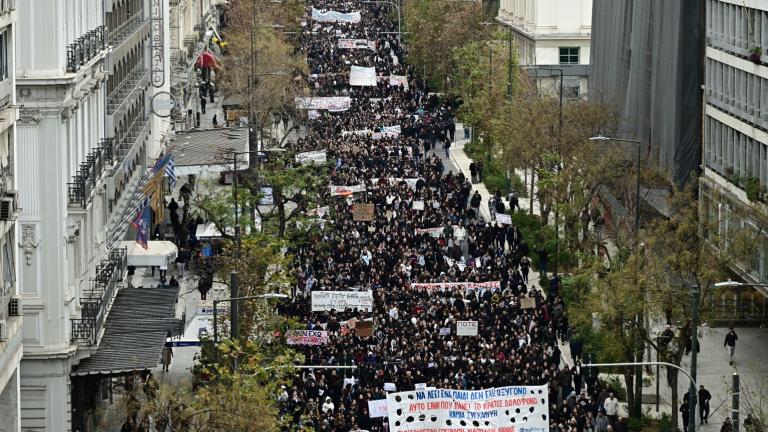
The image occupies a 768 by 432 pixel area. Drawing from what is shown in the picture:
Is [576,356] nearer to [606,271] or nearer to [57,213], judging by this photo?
[606,271]

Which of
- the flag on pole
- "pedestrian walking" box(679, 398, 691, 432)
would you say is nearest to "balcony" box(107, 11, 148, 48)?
the flag on pole

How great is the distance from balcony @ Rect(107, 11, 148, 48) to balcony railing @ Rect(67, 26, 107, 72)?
4.47 meters

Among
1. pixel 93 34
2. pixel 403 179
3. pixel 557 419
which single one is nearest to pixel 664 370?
pixel 557 419

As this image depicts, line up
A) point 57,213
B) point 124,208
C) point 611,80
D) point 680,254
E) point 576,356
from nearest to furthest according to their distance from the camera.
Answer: point 57,213
point 680,254
point 576,356
point 124,208
point 611,80

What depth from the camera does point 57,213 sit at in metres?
53.9

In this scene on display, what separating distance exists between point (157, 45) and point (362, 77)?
166ft

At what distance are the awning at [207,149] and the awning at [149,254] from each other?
13464 mm

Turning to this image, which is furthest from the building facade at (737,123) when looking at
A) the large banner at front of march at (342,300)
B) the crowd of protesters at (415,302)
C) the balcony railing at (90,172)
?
the balcony railing at (90,172)

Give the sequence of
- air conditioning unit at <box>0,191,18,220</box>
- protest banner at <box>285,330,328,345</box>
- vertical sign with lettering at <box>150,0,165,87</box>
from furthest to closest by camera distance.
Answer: vertical sign with lettering at <box>150,0,165,87</box> → protest banner at <box>285,330,328,345</box> → air conditioning unit at <box>0,191,18,220</box>

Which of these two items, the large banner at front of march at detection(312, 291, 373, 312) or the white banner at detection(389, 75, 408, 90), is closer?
the large banner at front of march at detection(312, 291, 373, 312)

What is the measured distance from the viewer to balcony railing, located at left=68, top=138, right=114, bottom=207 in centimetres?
5556

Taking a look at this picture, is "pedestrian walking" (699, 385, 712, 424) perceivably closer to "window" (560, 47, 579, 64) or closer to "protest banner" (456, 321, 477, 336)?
"protest banner" (456, 321, 477, 336)

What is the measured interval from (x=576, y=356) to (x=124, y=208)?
15.6 metres

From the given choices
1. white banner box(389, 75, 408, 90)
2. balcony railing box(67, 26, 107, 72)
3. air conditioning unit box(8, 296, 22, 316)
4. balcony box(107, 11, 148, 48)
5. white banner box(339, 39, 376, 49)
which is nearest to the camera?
air conditioning unit box(8, 296, 22, 316)
